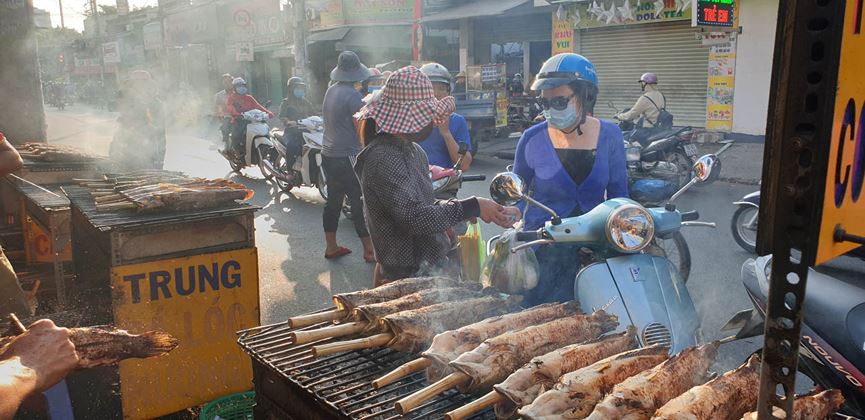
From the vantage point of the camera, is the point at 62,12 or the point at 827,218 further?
the point at 62,12

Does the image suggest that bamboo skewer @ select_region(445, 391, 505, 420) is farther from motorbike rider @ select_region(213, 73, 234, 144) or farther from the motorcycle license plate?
motorbike rider @ select_region(213, 73, 234, 144)

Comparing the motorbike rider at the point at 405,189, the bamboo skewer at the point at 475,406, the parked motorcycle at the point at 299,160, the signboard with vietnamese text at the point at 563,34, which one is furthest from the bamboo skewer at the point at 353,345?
the signboard with vietnamese text at the point at 563,34

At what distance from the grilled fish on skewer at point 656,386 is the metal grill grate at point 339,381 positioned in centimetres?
44

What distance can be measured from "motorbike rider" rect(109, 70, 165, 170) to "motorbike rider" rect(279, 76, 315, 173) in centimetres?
235

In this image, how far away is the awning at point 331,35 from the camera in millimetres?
25203

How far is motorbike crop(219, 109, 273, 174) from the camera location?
42.8 ft

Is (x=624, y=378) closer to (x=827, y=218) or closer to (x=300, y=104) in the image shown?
(x=827, y=218)

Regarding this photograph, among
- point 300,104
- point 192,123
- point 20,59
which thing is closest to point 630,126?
point 300,104

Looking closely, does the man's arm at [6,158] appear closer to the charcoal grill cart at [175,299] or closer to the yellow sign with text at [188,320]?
the charcoal grill cart at [175,299]

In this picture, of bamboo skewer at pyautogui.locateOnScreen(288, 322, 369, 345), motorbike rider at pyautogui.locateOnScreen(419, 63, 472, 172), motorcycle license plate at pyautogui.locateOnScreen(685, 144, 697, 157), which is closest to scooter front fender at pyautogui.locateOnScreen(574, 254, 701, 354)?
bamboo skewer at pyautogui.locateOnScreen(288, 322, 369, 345)

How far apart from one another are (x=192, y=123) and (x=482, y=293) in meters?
28.6

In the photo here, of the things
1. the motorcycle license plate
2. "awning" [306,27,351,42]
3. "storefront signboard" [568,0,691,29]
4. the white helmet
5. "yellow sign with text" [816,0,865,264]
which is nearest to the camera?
"yellow sign with text" [816,0,865,264]

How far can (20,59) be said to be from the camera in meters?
7.17

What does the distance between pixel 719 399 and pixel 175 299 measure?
10.5 feet
